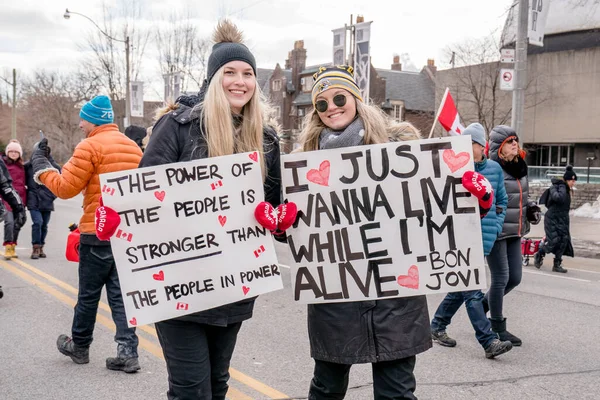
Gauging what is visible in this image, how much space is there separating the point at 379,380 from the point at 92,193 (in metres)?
2.67

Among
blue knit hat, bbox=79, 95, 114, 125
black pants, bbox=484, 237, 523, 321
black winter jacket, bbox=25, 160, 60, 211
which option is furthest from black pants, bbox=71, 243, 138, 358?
black winter jacket, bbox=25, 160, 60, 211

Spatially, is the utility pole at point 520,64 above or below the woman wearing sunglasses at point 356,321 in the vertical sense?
above

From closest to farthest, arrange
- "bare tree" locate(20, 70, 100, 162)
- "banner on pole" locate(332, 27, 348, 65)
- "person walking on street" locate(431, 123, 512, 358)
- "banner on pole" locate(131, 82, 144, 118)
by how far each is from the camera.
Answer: "person walking on street" locate(431, 123, 512, 358)
"banner on pole" locate(332, 27, 348, 65)
"banner on pole" locate(131, 82, 144, 118)
"bare tree" locate(20, 70, 100, 162)

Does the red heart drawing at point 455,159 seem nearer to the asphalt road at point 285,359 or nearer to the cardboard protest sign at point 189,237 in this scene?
the cardboard protest sign at point 189,237

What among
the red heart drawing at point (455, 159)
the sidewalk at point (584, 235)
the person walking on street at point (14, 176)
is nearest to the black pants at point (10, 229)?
the person walking on street at point (14, 176)

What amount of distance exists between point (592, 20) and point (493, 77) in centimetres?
470

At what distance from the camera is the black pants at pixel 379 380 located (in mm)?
2830

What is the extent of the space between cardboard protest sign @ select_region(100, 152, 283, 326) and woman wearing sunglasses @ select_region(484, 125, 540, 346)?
313cm

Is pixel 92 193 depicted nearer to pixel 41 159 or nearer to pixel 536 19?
pixel 41 159

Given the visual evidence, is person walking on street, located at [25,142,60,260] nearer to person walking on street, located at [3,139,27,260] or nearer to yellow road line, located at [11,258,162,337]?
person walking on street, located at [3,139,27,260]

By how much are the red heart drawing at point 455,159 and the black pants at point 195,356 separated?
1265 mm

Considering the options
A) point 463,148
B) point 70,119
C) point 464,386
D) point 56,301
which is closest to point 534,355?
point 464,386

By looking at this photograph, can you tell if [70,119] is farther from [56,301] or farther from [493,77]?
[56,301]

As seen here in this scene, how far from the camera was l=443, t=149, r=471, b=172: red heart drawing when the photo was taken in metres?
3.01
